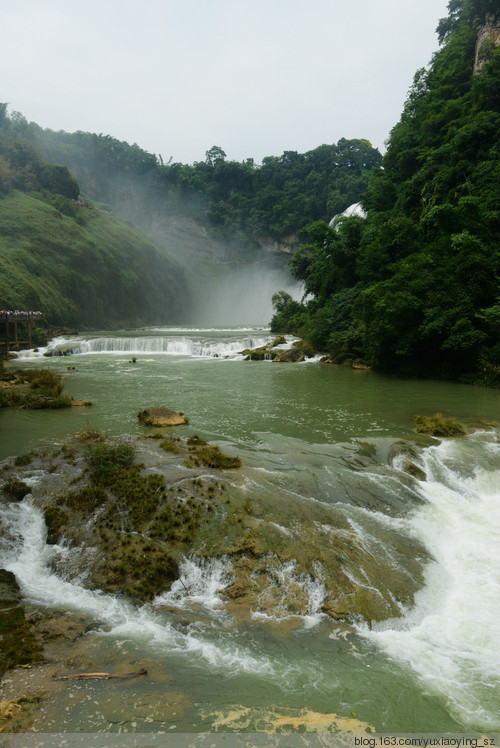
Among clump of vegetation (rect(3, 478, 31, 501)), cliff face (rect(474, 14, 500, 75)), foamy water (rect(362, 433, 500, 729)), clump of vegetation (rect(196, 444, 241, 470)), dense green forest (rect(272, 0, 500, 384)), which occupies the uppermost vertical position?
cliff face (rect(474, 14, 500, 75))

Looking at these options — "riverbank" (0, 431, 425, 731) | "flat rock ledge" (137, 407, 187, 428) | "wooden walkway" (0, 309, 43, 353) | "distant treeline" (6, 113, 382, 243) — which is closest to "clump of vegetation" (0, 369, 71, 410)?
"flat rock ledge" (137, 407, 187, 428)

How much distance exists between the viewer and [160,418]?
39.5 ft

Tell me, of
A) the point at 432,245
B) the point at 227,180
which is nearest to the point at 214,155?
the point at 227,180

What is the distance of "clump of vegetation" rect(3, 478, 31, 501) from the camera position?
23.9ft

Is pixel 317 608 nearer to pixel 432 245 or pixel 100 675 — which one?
pixel 100 675

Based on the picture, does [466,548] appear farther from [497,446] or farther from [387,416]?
[387,416]

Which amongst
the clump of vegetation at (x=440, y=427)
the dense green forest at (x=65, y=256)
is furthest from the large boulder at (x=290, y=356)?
the dense green forest at (x=65, y=256)

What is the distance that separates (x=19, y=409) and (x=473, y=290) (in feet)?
59.0

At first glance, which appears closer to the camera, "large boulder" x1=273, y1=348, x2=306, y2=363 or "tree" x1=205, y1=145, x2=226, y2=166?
"large boulder" x1=273, y1=348, x2=306, y2=363

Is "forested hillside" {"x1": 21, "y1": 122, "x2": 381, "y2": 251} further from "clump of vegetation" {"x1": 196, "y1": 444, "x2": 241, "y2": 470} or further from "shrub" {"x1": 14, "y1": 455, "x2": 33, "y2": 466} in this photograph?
"shrub" {"x1": 14, "y1": 455, "x2": 33, "y2": 466}

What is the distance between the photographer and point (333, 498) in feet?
25.5

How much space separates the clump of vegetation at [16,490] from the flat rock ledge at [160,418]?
4.61 metres

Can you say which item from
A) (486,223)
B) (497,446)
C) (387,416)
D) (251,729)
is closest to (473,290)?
(486,223)

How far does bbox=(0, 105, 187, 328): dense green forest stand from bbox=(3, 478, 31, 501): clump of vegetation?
33489 millimetres
